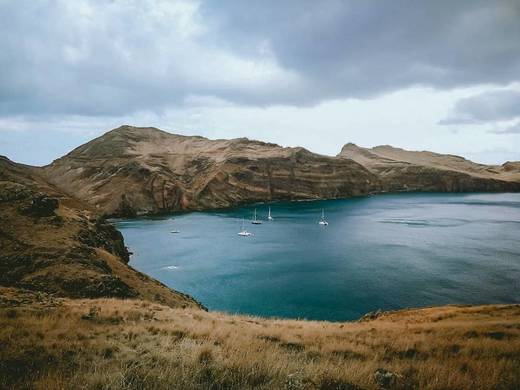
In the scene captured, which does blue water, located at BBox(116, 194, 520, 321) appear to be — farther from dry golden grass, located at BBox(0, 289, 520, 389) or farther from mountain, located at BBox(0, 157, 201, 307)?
dry golden grass, located at BBox(0, 289, 520, 389)

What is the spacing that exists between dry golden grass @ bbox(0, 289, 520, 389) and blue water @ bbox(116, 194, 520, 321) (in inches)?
1351

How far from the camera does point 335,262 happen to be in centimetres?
7169

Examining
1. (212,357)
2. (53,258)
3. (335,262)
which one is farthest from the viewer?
(335,262)

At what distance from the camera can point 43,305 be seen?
1473 centimetres

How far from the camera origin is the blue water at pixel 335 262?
4975cm

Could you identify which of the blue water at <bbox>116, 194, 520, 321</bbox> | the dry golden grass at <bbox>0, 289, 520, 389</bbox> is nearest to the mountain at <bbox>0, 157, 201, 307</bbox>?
the dry golden grass at <bbox>0, 289, 520, 389</bbox>

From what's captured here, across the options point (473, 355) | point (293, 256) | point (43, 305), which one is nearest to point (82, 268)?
point (43, 305)

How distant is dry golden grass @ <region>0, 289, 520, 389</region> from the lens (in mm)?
7352

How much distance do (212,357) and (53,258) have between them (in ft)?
81.3

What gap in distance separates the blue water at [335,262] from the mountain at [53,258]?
18834 millimetres

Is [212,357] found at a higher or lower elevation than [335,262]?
higher

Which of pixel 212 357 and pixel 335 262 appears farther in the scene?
pixel 335 262

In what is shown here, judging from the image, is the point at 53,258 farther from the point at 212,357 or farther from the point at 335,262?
the point at 335,262

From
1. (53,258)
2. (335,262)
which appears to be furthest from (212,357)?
(335,262)
